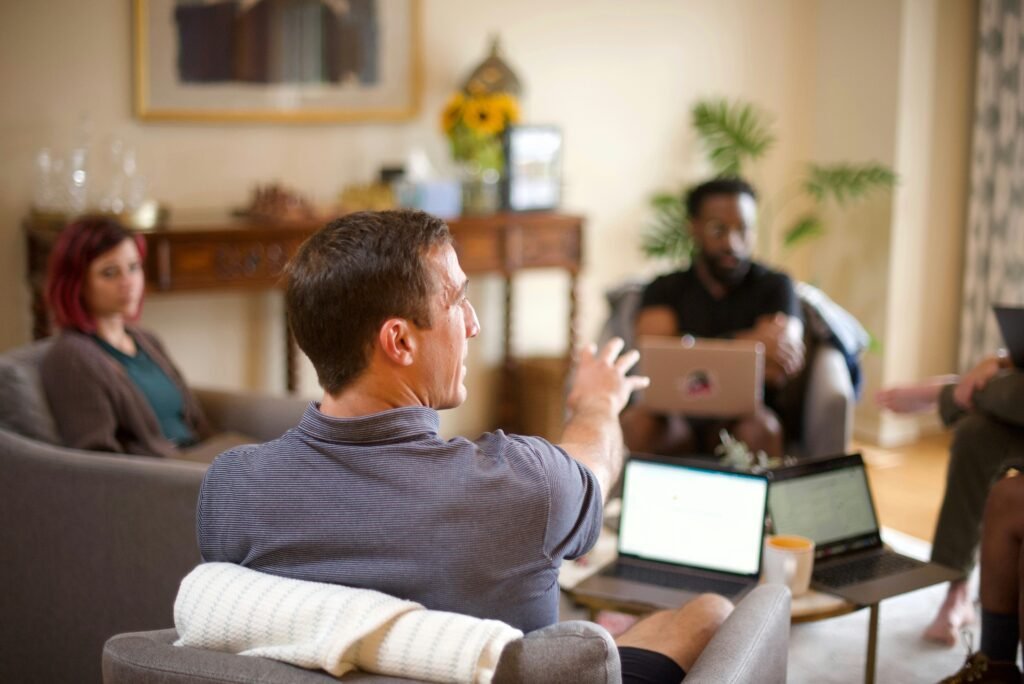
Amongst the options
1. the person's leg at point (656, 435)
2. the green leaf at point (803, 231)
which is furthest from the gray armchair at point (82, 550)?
the green leaf at point (803, 231)

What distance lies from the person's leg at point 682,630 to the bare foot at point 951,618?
1241 millimetres

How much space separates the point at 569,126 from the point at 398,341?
11.5 ft

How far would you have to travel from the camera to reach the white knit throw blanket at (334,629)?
138 cm

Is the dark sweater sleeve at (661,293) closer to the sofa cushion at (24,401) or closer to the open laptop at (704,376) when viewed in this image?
the open laptop at (704,376)

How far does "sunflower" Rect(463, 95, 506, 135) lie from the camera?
4387 mm

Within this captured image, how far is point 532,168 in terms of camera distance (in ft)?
14.8

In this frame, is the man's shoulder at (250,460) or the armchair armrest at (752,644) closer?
the man's shoulder at (250,460)

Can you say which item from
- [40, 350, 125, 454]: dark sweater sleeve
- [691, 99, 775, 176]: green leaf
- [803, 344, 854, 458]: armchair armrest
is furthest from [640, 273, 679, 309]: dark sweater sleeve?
[40, 350, 125, 454]: dark sweater sleeve

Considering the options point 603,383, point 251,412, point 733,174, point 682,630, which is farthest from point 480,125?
point 682,630

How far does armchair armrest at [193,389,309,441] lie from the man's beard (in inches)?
54.4

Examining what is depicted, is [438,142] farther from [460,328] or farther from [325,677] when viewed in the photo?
[325,677]

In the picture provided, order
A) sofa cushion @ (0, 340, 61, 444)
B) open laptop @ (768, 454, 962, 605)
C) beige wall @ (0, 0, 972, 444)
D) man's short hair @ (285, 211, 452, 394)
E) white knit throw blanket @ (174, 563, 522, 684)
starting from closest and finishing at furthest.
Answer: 1. white knit throw blanket @ (174, 563, 522, 684)
2. man's short hair @ (285, 211, 452, 394)
3. open laptop @ (768, 454, 962, 605)
4. sofa cushion @ (0, 340, 61, 444)
5. beige wall @ (0, 0, 972, 444)

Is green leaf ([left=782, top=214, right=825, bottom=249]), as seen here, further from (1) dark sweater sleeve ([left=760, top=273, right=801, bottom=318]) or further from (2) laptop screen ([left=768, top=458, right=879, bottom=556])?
(2) laptop screen ([left=768, top=458, right=879, bottom=556])

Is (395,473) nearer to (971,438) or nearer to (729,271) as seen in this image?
(971,438)
